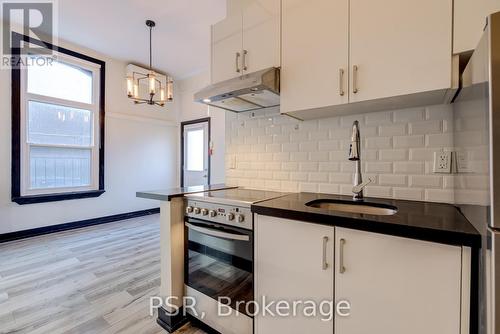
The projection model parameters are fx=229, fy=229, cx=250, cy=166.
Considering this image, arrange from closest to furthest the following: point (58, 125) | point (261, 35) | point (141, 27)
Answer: point (261, 35), point (141, 27), point (58, 125)

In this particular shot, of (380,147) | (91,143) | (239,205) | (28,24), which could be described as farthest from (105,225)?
(380,147)

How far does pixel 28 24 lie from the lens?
335 centimetres

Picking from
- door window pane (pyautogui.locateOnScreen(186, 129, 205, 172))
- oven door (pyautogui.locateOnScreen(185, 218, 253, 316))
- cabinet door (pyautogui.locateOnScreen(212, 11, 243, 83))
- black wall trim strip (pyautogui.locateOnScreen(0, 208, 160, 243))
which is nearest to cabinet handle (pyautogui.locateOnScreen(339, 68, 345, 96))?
cabinet door (pyautogui.locateOnScreen(212, 11, 243, 83))

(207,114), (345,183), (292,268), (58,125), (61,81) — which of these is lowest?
(292,268)

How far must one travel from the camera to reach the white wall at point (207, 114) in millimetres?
4664

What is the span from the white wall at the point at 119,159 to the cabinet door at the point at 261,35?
3.71 m

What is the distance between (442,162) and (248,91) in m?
1.28

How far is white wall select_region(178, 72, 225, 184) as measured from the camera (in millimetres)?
4664

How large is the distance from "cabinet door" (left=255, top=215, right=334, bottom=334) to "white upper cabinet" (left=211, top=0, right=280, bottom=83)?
1.16m

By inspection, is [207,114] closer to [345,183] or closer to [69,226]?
[69,226]

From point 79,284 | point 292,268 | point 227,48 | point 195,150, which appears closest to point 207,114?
point 195,150

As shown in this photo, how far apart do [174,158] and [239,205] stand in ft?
15.0

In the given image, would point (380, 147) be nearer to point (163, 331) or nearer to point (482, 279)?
point (482, 279)

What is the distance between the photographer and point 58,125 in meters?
3.78
